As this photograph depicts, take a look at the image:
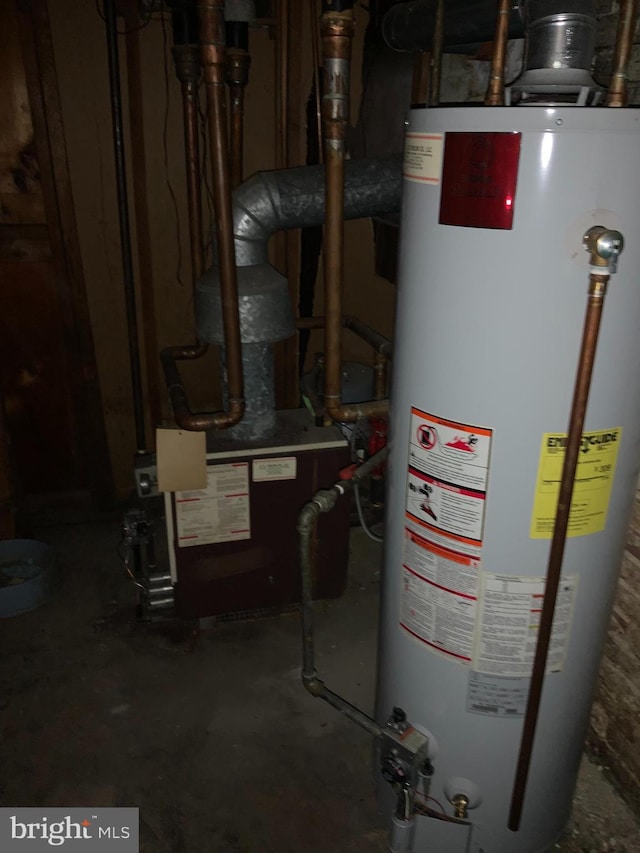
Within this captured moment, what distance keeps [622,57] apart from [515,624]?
37.7 inches

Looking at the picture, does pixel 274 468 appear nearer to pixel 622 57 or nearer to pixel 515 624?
pixel 515 624

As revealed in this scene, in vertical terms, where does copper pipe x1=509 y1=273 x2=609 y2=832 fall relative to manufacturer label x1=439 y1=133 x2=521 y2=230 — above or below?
below

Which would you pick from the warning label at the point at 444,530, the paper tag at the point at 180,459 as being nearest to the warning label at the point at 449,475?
the warning label at the point at 444,530

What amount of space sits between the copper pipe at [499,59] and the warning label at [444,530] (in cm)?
53

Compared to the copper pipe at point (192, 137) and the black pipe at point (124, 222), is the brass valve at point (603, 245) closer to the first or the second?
the copper pipe at point (192, 137)

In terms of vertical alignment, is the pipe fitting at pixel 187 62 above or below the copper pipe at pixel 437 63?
above

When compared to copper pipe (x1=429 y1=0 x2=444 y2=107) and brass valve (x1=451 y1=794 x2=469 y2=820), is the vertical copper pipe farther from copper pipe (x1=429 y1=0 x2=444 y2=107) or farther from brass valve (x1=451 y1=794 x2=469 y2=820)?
brass valve (x1=451 y1=794 x2=469 y2=820)

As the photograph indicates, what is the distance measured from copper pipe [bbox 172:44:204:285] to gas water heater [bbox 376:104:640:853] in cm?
144

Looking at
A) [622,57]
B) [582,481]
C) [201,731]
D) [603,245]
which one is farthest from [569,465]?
[201,731]

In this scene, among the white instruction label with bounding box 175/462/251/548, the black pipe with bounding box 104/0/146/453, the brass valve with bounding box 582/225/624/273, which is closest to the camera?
the brass valve with bounding box 582/225/624/273

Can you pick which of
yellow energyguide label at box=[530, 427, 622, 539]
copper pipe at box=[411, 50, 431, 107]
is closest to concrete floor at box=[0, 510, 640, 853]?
yellow energyguide label at box=[530, 427, 622, 539]

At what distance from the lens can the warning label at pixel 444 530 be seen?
1.13 m

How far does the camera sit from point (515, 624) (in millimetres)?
1204

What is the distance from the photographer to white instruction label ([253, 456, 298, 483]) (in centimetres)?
204
